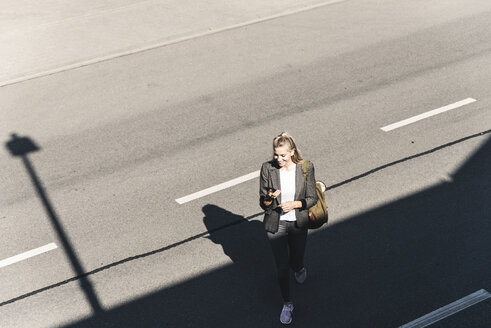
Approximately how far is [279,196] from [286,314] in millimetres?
1269

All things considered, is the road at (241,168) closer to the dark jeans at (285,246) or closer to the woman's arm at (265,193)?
the dark jeans at (285,246)

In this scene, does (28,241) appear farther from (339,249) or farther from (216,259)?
(339,249)

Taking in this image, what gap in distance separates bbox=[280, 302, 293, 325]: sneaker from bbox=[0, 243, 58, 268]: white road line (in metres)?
3.06

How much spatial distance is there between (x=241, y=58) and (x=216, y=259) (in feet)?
20.5

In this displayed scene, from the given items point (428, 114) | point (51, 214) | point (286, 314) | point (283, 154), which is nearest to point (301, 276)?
point (286, 314)

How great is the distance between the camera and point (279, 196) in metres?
5.95

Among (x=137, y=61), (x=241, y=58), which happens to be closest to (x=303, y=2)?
(x=241, y=58)

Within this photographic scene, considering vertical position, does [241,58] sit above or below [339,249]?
above

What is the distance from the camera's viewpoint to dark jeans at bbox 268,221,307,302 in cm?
609

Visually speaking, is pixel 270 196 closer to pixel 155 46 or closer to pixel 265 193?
pixel 265 193

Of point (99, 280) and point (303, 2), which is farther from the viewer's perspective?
Answer: point (303, 2)

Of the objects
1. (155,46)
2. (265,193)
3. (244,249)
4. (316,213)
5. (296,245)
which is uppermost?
(155,46)

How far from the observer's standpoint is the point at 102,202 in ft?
28.1

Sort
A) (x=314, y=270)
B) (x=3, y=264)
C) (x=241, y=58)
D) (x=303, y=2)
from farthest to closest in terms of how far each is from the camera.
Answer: (x=303, y=2)
(x=241, y=58)
(x=3, y=264)
(x=314, y=270)
